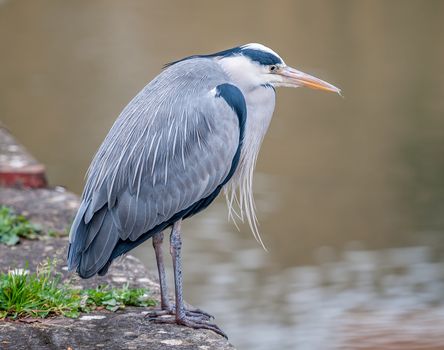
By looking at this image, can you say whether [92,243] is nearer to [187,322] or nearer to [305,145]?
[187,322]

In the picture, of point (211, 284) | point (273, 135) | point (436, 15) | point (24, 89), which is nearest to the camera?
point (211, 284)

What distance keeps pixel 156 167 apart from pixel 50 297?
0.75 m

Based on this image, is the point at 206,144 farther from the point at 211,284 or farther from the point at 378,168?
the point at 378,168

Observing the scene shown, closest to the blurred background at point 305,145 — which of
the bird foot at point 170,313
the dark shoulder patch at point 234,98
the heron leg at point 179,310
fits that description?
the bird foot at point 170,313

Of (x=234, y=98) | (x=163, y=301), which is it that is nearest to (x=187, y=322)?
(x=163, y=301)

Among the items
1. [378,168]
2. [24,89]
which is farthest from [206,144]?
[24,89]

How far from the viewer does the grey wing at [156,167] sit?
4.27 metres

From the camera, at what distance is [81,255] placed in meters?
4.23

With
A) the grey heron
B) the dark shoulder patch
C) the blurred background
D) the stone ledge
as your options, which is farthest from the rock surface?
the blurred background

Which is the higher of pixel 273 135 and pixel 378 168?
pixel 273 135

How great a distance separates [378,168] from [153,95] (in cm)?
511

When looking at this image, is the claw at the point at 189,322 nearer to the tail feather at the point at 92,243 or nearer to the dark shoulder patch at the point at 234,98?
the tail feather at the point at 92,243

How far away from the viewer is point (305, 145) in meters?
9.95

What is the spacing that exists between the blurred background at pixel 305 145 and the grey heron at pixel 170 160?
2.10 metres
